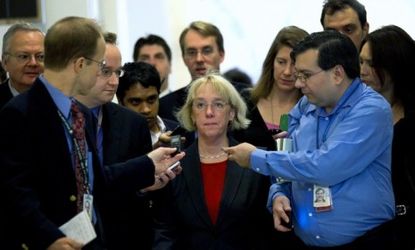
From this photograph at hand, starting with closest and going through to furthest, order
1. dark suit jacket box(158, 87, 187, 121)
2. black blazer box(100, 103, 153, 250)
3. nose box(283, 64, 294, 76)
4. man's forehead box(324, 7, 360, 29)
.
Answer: black blazer box(100, 103, 153, 250)
nose box(283, 64, 294, 76)
man's forehead box(324, 7, 360, 29)
dark suit jacket box(158, 87, 187, 121)

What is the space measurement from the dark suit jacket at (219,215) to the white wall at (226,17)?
2.74m

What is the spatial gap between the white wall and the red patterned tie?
129 inches

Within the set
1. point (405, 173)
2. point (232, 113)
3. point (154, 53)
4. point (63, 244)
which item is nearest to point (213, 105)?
point (232, 113)

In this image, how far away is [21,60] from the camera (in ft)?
15.2

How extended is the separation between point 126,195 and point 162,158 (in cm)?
32

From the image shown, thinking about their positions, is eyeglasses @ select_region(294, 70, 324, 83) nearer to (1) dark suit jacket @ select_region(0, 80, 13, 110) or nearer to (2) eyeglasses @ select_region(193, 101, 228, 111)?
(2) eyeglasses @ select_region(193, 101, 228, 111)

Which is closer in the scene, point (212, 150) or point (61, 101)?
point (61, 101)

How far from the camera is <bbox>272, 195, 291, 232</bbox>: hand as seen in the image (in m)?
3.67

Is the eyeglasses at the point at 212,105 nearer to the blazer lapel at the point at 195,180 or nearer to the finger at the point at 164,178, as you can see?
the blazer lapel at the point at 195,180

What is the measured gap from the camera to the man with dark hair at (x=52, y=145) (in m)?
3.05

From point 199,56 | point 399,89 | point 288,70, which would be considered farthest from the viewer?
point 199,56

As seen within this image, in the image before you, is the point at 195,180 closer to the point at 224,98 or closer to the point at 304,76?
the point at 224,98

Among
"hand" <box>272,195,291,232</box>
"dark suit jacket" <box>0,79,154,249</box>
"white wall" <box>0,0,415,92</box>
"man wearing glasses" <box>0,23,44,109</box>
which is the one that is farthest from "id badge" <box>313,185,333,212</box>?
"white wall" <box>0,0,415,92</box>

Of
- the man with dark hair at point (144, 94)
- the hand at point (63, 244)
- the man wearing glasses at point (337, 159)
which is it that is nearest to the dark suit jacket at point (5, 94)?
the man with dark hair at point (144, 94)
